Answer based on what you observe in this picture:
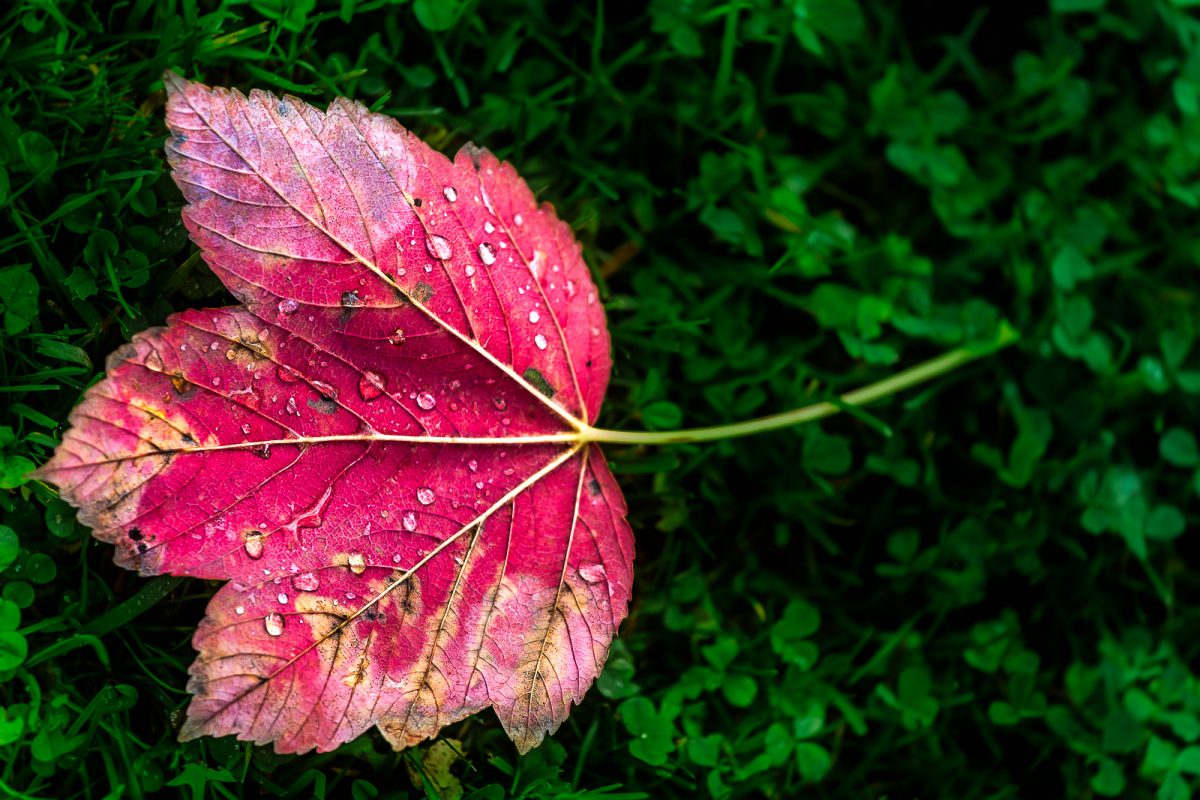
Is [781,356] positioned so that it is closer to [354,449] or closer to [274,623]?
[354,449]

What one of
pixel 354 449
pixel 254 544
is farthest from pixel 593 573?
pixel 254 544

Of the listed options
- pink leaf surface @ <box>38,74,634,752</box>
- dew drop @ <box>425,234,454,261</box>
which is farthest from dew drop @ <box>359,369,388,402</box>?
dew drop @ <box>425,234,454,261</box>

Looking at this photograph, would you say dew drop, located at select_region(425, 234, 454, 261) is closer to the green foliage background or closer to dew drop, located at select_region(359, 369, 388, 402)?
dew drop, located at select_region(359, 369, 388, 402)

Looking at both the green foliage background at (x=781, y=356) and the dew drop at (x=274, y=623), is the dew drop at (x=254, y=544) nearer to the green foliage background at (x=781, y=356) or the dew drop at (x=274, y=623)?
the dew drop at (x=274, y=623)

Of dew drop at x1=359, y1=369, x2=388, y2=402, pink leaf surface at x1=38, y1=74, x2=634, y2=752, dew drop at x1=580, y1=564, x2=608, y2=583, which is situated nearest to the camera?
pink leaf surface at x1=38, y1=74, x2=634, y2=752

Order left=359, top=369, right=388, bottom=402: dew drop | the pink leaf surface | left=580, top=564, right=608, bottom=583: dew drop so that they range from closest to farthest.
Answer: the pink leaf surface, left=359, top=369, right=388, bottom=402: dew drop, left=580, top=564, right=608, bottom=583: dew drop

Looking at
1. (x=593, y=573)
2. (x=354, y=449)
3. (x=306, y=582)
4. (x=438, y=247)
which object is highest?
(x=438, y=247)

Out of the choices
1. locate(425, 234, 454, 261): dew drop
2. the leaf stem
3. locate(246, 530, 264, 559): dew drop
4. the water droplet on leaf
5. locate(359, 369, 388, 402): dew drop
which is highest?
locate(425, 234, 454, 261): dew drop

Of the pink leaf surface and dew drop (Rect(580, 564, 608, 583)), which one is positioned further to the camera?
dew drop (Rect(580, 564, 608, 583))
